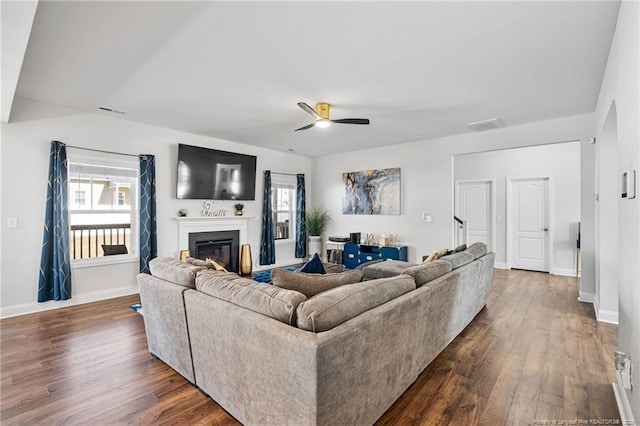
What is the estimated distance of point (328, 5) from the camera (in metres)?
1.97

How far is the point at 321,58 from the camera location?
8.74ft

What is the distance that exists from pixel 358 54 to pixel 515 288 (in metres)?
4.48

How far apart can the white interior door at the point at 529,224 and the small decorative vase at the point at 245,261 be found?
553 cm

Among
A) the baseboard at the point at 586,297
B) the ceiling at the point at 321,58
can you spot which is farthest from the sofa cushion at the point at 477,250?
the ceiling at the point at 321,58

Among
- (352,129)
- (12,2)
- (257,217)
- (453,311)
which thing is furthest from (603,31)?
(257,217)

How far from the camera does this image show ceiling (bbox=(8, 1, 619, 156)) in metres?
2.07

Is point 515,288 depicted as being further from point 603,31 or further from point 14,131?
point 14,131

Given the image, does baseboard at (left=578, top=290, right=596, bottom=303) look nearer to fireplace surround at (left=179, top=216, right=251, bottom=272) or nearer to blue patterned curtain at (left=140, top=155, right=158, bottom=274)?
fireplace surround at (left=179, top=216, right=251, bottom=272)

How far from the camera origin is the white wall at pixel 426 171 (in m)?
4.63

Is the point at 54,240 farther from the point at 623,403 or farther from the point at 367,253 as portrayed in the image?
the point at 623,403

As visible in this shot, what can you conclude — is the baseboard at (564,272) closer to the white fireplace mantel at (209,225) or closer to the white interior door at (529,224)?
the white interior door at (529,224)

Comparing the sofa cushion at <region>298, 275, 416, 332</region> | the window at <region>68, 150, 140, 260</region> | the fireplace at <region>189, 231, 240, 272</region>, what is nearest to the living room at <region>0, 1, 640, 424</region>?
the window at <region>68, 150, 140, 260</region>

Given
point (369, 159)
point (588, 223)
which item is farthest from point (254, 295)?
point (369, 159)

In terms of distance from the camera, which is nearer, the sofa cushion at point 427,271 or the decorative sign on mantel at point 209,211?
the sofa cushion at point 427,271
